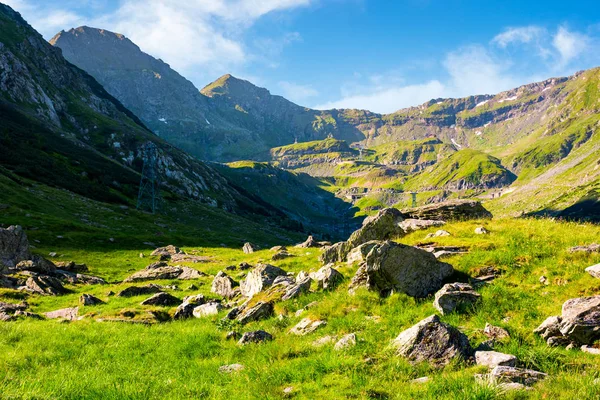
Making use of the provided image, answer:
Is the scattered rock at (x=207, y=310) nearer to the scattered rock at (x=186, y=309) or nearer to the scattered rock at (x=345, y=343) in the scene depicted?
the scattered rock at (x=186, y=309)

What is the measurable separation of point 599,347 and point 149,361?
44.3 ft

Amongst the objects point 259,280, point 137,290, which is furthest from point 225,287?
point 137,290

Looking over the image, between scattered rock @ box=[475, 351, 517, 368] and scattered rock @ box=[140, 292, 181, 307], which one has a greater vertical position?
scattered rock @ box=[475, 351, 517, 368]

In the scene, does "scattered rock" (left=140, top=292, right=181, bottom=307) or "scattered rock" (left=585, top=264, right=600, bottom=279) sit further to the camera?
"scattered rock" (left=140, top=292, right=181, bottom=307)

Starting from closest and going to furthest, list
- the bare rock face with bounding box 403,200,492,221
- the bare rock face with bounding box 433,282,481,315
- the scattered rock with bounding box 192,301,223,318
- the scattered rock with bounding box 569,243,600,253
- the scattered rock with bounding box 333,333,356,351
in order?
the scattered rock with bounding box 333,333,356,351, the bare rock face with bounding box 433,282,481,315, the scattered rock with bounding box 569,243,600,253, the scattered rock with bounding box 192,301,223,318, the bare rock face with bounding box 403,200,492,221

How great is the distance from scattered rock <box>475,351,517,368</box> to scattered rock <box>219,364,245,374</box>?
666 cm

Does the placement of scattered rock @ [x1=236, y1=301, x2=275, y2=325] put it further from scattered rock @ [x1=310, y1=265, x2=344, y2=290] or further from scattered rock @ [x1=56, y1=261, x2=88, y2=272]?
scattered rock @ [x1=56, y1=261, x2=88, y2=272]

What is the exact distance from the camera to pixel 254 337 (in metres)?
13.4

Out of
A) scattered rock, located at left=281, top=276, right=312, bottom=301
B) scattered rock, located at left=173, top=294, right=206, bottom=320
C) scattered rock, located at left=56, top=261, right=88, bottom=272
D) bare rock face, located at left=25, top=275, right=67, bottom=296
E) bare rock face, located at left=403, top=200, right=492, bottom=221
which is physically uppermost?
bare rock face, located at left=403, top=200, right=492, bottom=221

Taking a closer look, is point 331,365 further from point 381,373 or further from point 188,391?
point 188,391

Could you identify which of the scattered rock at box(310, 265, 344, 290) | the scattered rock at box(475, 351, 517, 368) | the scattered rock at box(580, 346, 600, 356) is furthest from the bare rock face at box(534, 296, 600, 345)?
the scattered rock at box(310, 265, 344, 290)

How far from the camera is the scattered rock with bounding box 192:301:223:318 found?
19031 millimetres

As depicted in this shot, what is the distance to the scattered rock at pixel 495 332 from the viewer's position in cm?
1070

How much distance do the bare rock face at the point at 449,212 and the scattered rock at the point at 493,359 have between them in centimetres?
2108
